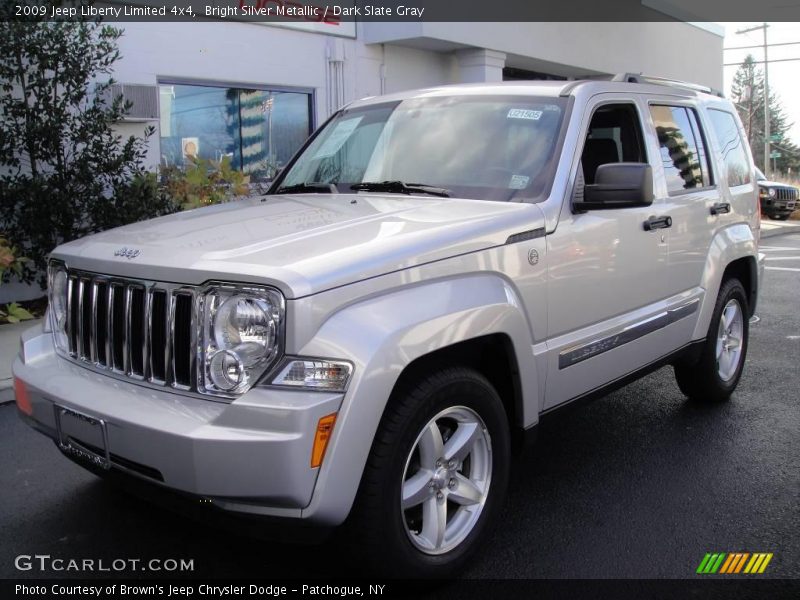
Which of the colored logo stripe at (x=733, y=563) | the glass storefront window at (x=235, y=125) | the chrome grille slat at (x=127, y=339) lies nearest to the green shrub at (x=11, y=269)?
the glass storefront window at (x=235, y=125)

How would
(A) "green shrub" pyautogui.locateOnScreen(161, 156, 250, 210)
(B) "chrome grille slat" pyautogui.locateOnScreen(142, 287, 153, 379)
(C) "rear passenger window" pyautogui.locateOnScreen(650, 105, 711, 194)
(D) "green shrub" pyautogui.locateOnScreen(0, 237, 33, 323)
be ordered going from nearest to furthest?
(B) "chrome grille slat" pyautogui.locateOnScreen(142, 287, 153, 379)
(C) "rear passenger window" pyautogui.locateOnScreen(650, 105, 711, 194)
(D) "green shrub" pyautogui.locateOnScreen(0, 237, 33, 323)
(A) "green shrub" pyautogui.locateOnScreen(161, 156, 250, 210)

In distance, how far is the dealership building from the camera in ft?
33.7

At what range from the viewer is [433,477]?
10.00ft

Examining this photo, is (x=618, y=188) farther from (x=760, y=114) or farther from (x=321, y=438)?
(x=760, y=114)

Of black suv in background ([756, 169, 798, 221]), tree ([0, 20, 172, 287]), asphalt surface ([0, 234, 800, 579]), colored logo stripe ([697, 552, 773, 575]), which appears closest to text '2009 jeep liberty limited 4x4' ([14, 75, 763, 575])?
asphalt surface ([0, 234, 800, 579])

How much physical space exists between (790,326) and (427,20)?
24.7ft

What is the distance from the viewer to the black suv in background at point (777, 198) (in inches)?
885

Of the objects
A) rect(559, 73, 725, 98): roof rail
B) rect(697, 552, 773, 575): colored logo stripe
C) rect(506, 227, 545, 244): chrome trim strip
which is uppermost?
rect(559, 73, 725, 98): roof rail

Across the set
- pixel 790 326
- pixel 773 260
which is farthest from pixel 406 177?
pixel 773 260

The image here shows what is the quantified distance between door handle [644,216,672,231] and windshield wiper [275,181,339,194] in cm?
163

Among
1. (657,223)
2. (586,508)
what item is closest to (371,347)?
(586,508)

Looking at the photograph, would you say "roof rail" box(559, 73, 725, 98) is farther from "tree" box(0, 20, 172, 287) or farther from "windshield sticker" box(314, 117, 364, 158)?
"tree" box(0, 20, 172, 287)

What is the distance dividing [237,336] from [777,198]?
22923 mm

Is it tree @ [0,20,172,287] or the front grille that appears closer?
the front grille
